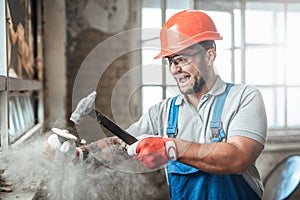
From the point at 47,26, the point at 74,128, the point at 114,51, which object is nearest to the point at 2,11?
→ the point at 74,128

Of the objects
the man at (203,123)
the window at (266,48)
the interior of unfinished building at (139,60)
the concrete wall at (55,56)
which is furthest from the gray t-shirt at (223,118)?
the concrete wall at (55,56)

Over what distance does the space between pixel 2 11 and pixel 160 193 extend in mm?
1003

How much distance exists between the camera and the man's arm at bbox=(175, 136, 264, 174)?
965 mm

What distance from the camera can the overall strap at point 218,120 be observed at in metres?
1.02

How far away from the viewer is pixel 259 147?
3.32 ft

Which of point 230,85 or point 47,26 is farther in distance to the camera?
point 47,26

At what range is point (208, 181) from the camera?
3.55 ft

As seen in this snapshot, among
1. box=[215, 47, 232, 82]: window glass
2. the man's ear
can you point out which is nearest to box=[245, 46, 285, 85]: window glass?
box=[215, 47, 232, 82]: window glass

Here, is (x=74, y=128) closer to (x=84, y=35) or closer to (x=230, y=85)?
(x=230, y=85)

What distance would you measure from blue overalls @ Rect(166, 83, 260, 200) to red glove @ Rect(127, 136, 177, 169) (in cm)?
14

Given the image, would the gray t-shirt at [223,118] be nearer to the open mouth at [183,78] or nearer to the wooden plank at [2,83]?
the open mouth at [183,78]

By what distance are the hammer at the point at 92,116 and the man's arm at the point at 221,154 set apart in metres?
0.15

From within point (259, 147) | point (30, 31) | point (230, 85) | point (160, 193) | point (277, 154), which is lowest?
point (160, 193)

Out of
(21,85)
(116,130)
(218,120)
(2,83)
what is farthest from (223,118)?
(21,85)
